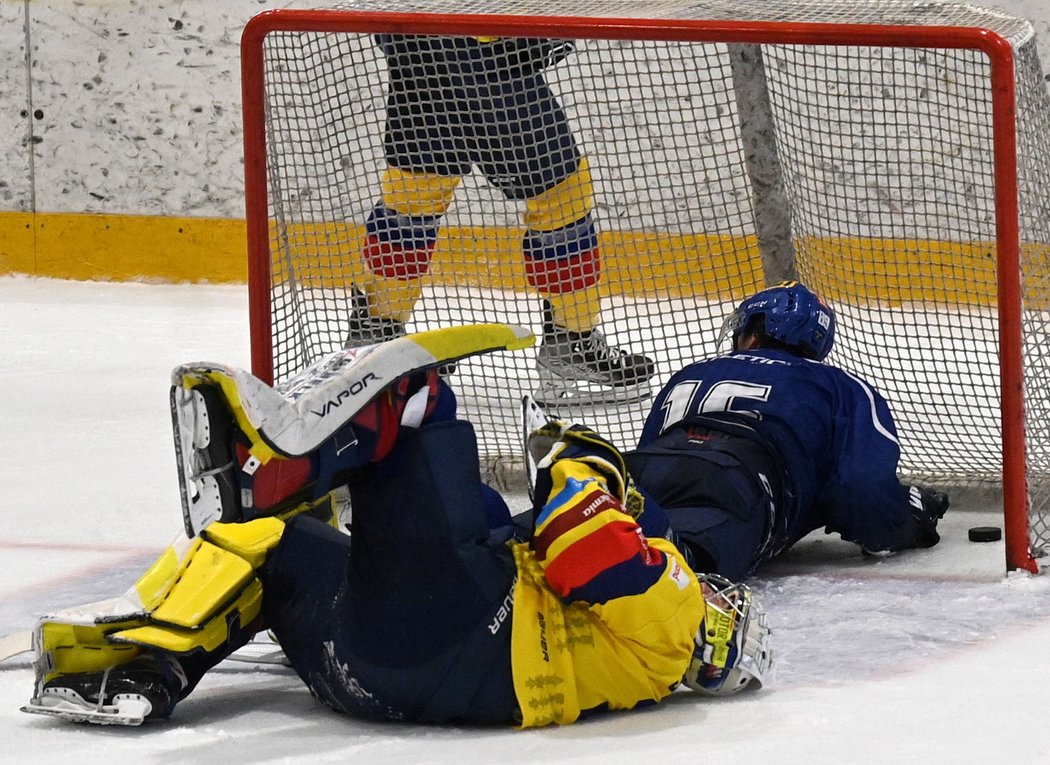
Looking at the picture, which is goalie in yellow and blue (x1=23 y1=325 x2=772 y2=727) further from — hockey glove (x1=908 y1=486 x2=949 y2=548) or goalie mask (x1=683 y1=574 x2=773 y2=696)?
hockey glove (x1=908 y1=486 x2=949 y2=548)

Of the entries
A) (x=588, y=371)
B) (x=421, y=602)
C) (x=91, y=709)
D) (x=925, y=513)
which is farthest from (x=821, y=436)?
(x=91, y=709)

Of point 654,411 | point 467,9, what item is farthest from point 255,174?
point 654,411

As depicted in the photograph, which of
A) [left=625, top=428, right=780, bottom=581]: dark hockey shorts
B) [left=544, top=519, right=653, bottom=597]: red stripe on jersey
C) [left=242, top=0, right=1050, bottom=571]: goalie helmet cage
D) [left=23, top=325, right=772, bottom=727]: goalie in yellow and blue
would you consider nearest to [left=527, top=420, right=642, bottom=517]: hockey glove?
[left=23, top=325, right=772, bottom=727]: goalie in yellow and blue

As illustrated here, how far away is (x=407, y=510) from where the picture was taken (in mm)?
2043

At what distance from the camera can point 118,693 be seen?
6.73 ft

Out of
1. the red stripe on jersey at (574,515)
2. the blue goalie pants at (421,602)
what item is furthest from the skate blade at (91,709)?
the red stripe on jersey at (574,515)

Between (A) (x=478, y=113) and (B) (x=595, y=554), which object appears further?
(A) (x=478, y=113)

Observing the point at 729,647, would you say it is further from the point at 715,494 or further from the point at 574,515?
the point at 715,494

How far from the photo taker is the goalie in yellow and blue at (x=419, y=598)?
6.54ft

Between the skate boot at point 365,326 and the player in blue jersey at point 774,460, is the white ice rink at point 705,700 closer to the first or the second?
the player in blue jersey at point 774,460

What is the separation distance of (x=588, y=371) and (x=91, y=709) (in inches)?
75.8

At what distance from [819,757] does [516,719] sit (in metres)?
0.36

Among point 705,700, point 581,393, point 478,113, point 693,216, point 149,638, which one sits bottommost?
point 705,700

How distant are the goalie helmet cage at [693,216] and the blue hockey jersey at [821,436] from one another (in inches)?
8.5
